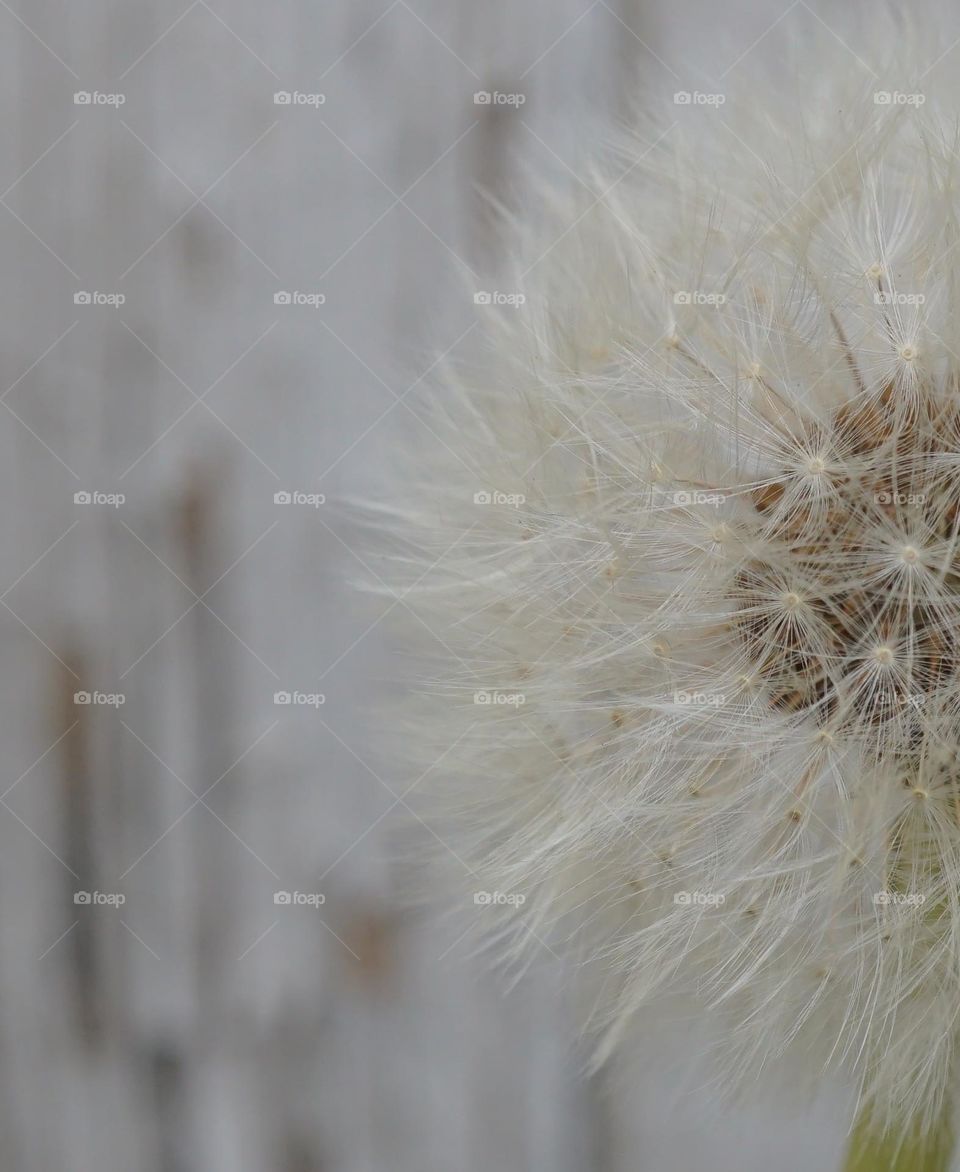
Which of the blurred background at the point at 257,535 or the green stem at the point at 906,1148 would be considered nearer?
the green stem at the point at 906,1148

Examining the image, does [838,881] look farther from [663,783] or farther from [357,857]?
[357,857]

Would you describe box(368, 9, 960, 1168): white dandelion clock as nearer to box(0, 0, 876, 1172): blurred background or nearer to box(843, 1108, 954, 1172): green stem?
box(843, 1108, 954, 1172): green stem

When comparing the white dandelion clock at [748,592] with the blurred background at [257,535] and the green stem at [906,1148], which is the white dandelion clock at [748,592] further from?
the blurred background at [257,535]

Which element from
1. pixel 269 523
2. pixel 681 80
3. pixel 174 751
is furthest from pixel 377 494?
pixel 681 80

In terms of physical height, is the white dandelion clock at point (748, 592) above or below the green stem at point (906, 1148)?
above

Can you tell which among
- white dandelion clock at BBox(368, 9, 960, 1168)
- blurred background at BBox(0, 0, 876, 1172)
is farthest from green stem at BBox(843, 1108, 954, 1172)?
blurred background at BBox(0, 0, 876, 1172)


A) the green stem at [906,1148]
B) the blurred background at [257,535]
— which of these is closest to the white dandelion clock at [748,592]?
the green stem at [906,1148]
